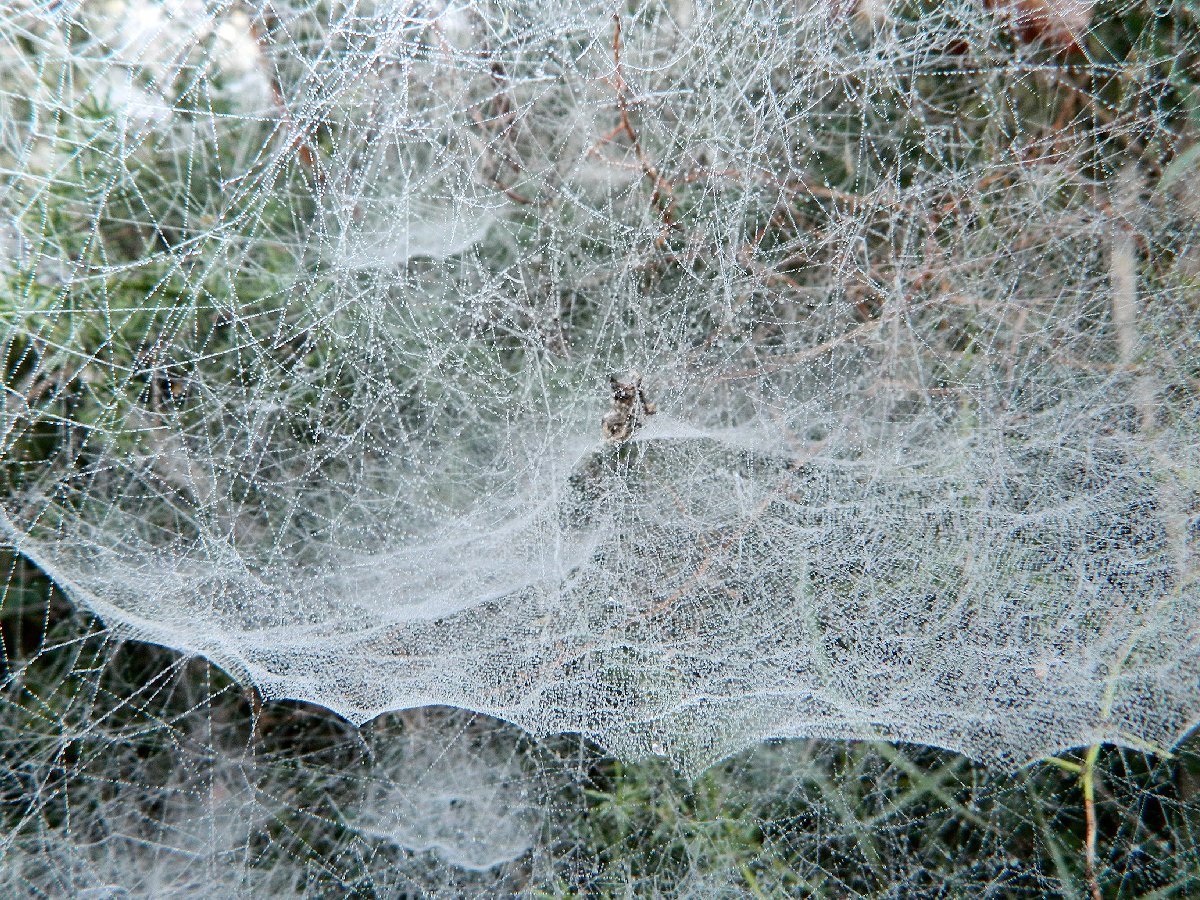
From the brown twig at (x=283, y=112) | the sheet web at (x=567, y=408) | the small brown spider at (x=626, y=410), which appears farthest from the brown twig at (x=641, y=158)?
the brown twig at (x=283, y=112)

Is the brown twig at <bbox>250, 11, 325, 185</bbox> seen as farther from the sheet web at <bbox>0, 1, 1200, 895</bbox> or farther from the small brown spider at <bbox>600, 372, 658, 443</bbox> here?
Answer: the small brown spider at <bbox>600, 372, 658, 443</bbox>

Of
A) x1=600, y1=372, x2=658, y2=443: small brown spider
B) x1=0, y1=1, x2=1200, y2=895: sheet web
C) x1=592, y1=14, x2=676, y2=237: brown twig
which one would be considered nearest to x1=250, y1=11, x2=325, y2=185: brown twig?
x1=0, y1=1, x2=1200, y2=895: sheet web

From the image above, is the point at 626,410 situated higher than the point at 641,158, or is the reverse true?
the point at 641,158

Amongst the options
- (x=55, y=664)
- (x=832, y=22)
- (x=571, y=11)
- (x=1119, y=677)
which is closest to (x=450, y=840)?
(x=55, y=664)

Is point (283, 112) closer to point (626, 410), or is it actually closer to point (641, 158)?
point (641, 158)

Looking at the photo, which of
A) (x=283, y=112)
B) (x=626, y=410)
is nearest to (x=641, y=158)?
(x=626, y=410)

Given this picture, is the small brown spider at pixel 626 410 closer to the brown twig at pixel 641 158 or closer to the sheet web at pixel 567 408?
the sheet web at pixel 567 408

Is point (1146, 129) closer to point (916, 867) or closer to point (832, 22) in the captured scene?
point (832, 22)

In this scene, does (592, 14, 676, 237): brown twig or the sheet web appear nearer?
the sheet web

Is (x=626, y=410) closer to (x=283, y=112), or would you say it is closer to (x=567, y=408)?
(x=567, y=408)
